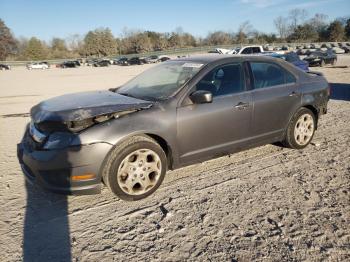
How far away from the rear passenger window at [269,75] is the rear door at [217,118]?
28 centimetres

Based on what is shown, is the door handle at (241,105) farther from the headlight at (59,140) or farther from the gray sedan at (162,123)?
the headlight at (59,140)

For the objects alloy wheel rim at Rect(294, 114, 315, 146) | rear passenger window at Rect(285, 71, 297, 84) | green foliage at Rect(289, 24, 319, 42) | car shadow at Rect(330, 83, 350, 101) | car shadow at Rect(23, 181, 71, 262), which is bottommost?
car shadow at Rect(330, 83, 350, 101)

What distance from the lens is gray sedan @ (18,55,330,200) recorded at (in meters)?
3.45

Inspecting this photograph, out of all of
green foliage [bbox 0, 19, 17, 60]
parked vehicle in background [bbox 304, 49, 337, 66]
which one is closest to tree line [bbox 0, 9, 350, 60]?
green foliage [bbox 0, 19, 17, 60]

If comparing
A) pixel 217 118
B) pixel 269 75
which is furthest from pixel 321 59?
pixel 217 118

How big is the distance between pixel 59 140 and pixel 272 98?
3.08m

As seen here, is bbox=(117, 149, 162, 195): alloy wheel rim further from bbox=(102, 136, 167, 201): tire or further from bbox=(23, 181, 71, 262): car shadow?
bbox=(23, 181, 71, 262): car shadow

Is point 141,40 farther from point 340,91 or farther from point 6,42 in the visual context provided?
point 340,91

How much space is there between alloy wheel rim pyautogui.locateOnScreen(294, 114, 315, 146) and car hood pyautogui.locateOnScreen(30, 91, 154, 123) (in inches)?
107

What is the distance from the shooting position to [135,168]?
3.73 metres

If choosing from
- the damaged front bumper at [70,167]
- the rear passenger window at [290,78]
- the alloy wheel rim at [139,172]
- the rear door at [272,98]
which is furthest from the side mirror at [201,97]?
the rear passenger window at [290,78]

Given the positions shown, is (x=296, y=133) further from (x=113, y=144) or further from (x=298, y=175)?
(x=113, y=144)

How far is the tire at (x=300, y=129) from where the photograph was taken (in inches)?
207

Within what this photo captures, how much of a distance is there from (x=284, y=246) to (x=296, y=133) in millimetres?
2848
